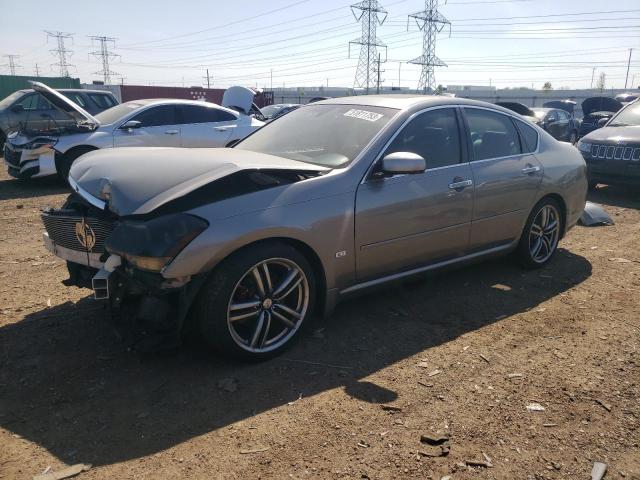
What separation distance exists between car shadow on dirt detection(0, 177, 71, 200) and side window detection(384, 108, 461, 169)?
7315mm

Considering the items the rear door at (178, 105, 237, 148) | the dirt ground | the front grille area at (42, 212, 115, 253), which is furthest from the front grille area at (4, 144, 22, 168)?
the front grille area at (42, 212, 115, 253)

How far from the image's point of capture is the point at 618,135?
29.5 feet

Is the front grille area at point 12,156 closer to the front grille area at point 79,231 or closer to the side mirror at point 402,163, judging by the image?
the front grille area at point 79,231

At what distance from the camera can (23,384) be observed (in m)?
3.04

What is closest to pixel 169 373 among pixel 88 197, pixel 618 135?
pixel 88 197

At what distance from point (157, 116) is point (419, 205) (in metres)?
7.05

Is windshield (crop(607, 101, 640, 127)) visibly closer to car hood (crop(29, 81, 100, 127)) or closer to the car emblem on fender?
car hood (crop(29, 81, 100, 127))

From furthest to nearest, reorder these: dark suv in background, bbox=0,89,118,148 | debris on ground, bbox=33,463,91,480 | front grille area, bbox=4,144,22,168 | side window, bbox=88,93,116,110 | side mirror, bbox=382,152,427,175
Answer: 1. side window, bbox=88,93,116,110
2. dark suv in background, bbox=0,89,118,148
3. front grille area, bbox=4,144,22,168
4. side mirror, bbox=382,152,427,175
5. debris on ground, bbox=33,463,91,480

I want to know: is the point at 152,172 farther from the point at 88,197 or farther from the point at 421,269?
the point at 421,269

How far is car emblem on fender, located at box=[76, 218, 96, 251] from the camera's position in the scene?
3.33 meters

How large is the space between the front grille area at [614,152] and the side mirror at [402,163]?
6.71m

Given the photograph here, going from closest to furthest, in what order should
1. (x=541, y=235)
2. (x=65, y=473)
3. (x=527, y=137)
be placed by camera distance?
(x=65, y=473) < (x=527, y=137) < (x=541, y=235)

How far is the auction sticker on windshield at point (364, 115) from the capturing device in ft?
13.2

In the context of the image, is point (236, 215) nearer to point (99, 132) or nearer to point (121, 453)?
point (121, 453)
